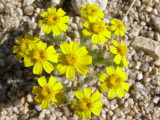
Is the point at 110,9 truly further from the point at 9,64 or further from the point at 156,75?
the point at 9,64

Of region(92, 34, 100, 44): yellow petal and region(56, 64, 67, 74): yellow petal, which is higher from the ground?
region(92, 34, 100, 44): yellow petal

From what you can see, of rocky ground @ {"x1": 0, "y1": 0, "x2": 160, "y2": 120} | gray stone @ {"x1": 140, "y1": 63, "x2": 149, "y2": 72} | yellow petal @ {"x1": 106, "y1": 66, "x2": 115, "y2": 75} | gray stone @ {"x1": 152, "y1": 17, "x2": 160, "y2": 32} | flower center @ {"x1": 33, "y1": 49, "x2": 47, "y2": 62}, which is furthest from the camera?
gray stone @ {"x1": 152, "y1": 17, "x2": 160, "y2": 32}

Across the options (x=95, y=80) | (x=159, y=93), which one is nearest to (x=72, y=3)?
(x=95, y=80)

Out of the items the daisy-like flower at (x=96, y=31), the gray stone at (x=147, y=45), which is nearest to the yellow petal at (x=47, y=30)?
the daisy-like flower at (x=96, y=31)

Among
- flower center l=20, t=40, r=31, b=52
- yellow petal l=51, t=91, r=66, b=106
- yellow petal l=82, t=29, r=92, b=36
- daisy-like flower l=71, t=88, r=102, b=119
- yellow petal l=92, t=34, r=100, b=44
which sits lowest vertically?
daisy-like flower l=71, t=88, r=102, b=119

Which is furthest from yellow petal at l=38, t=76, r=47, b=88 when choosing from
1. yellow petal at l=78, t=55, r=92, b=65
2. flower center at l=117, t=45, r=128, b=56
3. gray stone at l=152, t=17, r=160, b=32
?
gray stone at l=152, t=17, r=160, b=32

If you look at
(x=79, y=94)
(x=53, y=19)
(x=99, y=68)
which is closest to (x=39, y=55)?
(x=53, y=19)

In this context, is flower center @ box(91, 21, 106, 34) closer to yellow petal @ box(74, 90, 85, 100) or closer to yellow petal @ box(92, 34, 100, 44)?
yellow petal @ box(92, 34, 100, 44)

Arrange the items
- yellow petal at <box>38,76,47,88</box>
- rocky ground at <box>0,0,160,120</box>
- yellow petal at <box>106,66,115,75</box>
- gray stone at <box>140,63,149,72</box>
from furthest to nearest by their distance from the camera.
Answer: gray stone at <box>140,63,149,72</box> < rocky ground at <box>0,0,160,120</box> < yellow petal at <box>106,66,115,75</box> < yellow petal at <box>38,76,47,88</box>
